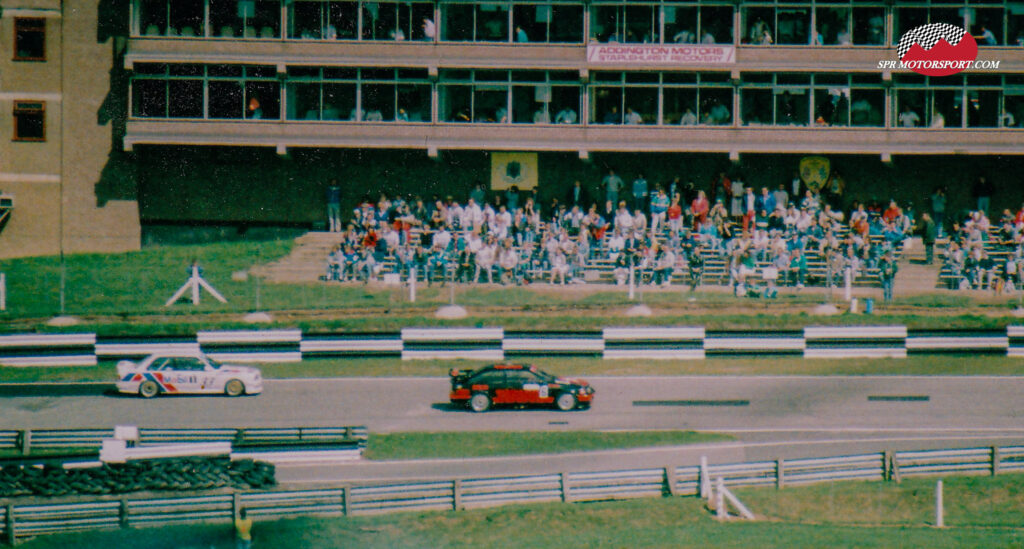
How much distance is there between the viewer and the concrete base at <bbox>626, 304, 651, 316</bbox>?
30.2 m

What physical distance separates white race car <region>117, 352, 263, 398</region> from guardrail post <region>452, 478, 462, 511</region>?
8.92 metres

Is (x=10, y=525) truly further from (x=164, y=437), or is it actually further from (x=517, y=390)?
(x=517, y=390)

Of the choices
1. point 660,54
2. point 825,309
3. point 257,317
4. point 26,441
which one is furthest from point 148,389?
point 660,54

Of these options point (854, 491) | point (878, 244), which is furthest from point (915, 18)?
point (854, 491)

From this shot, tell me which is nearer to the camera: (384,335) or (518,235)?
(384,335)

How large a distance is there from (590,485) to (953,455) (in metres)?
6.03

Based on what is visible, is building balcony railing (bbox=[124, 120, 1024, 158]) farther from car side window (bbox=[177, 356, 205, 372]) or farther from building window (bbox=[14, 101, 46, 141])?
car side window (bbox=[177, 356, 205, 372])

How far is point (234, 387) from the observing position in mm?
25359

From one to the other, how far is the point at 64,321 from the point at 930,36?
2737 centimetres

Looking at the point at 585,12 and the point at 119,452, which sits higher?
the point at 585,12

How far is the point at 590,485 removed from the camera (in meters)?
18.4

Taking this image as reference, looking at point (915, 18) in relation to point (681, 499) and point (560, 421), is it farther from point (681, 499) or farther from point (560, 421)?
point (681, 499)

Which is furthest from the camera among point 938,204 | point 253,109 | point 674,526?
point 253,109

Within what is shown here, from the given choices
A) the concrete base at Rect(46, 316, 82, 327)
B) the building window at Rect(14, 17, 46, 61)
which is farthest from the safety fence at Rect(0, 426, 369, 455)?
the building window at Rect(14, 17, 46, 61)
